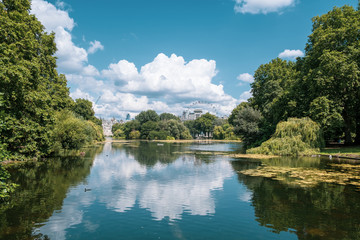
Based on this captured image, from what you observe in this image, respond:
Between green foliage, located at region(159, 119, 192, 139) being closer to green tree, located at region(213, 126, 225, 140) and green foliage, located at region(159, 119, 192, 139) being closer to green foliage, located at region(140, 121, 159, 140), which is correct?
green foliage, located at region(140, 121, 159, 140)

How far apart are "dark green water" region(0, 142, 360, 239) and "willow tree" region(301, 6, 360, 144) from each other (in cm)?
2472

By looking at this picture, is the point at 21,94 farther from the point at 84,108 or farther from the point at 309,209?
the point at 84,108

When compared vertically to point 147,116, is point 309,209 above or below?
below

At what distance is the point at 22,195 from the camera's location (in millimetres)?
14562

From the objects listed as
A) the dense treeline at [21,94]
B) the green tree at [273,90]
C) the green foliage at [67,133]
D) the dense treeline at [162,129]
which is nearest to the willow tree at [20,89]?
the dense treeline at [21,94]

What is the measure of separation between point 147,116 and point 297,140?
11520cm

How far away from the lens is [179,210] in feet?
41.3

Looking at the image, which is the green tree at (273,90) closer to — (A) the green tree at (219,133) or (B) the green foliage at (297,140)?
(B) the green foliage at (297,140)

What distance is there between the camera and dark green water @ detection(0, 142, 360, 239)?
384 inches

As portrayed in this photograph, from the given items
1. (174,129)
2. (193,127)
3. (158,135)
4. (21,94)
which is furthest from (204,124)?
(21,94)

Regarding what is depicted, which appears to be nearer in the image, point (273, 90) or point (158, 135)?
point (273, 90)

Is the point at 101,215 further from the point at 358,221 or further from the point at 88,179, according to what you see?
the point at 358,221

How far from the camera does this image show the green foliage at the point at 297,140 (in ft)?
124

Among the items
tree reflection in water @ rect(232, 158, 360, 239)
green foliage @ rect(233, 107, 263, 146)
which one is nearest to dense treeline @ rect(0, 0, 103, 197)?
tree reflection in water @ rect(232, 158, 360, 239)
